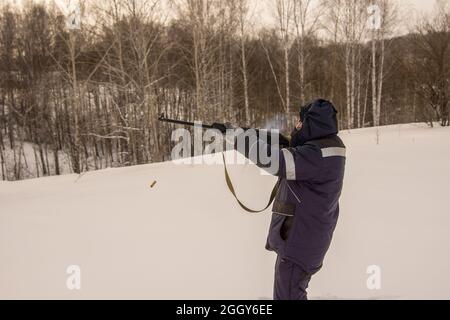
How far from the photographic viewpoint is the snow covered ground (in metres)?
3.10

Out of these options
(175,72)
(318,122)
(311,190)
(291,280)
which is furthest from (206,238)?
(175,72)

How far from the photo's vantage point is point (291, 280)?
6.70 ft

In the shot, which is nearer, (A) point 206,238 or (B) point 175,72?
(A) point 206,238

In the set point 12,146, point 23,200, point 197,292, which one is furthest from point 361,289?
point 12,146

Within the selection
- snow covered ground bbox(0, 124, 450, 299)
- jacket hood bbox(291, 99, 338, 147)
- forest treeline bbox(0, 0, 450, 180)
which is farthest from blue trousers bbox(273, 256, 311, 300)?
forest treeline bbox(0, 0, 450, 180)

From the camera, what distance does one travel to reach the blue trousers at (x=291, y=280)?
6.69 ft

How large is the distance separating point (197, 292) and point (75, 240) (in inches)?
80.7

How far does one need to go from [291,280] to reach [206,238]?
7.39ft

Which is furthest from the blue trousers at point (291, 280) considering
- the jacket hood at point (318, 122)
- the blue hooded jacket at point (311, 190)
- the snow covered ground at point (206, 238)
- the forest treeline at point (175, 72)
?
the forest treeline at point (175, 72)

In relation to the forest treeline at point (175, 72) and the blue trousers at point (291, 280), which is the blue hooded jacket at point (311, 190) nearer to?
the blue trousers at point (291, 280)

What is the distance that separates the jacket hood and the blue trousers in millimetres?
737

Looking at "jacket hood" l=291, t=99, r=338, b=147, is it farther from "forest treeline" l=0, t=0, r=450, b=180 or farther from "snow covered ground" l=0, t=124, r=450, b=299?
"forest treeline" l=0, t=0, r=450, b=180

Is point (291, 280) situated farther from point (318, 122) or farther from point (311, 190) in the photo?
point (318, 122)
